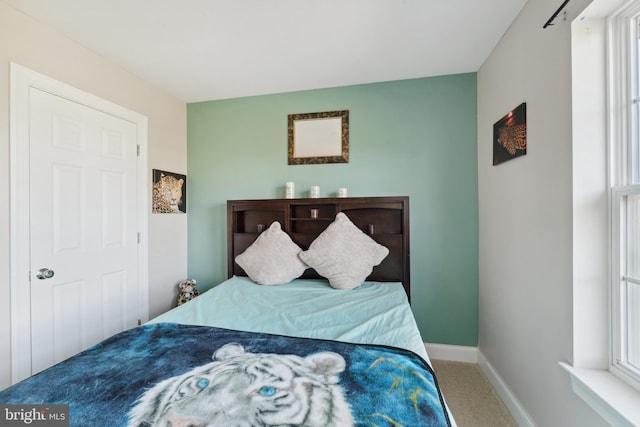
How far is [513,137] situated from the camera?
1.71m

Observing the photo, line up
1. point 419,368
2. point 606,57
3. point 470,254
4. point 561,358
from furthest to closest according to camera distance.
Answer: point 470,254, point 561,358, point 606,57, point 419,368

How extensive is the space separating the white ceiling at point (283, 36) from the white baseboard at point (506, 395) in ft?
8.30

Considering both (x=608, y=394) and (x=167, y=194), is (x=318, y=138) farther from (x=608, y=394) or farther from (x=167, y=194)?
(x=608, y=394)

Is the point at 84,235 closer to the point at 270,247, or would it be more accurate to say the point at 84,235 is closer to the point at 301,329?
the point at 270,247

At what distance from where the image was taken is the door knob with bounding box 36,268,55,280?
167 cm

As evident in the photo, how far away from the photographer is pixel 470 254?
7.70 ft

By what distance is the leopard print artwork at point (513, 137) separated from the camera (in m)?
1.60

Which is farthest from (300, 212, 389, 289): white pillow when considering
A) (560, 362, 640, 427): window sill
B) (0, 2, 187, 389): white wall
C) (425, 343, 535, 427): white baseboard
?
(0, 2, 187, 389): white wall

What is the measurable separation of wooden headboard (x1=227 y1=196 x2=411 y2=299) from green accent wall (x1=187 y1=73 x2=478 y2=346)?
16cm

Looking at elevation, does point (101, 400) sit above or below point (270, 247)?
below

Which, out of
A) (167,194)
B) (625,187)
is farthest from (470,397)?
(167,194)

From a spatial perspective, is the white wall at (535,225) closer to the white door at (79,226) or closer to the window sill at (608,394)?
the window sill at (608,394)

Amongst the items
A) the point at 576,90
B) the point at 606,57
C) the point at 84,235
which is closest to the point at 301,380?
the point at 576,90

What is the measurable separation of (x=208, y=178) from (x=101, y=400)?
2.34m
